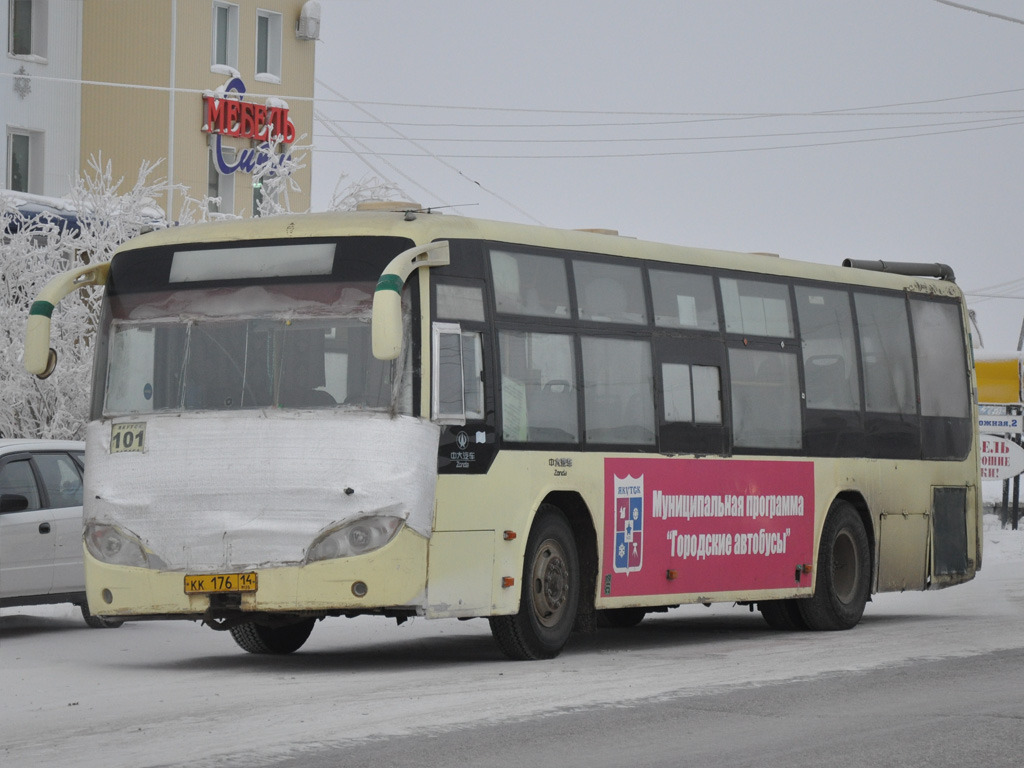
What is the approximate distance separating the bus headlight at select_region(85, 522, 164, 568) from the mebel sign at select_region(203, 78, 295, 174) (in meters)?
31.9

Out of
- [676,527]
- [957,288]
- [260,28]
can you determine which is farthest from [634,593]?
[260,28]

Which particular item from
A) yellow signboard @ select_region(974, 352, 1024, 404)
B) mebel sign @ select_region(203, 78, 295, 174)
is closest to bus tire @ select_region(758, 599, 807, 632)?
yellow signboard @ select_region(974, 352, 1024, 404)

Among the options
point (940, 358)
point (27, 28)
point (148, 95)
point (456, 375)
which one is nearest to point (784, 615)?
point (940, 358)

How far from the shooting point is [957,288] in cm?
1977

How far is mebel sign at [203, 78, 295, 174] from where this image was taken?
44.9m

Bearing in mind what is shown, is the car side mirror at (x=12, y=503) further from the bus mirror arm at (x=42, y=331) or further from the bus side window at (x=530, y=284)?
the bus side window at (x=530, y=284)

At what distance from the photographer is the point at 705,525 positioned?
15555mm

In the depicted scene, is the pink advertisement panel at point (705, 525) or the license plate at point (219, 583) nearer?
the license plate at point (219, 583)

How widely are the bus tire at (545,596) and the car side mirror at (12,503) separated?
496cm

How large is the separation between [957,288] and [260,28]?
3061 cm

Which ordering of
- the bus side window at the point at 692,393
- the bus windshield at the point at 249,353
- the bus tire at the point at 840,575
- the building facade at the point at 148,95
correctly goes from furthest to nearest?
1. the building facade at the point at 148,95
2. the bus tire at the point at 840,575
3. the bus side window at the point at 692,393
4. the bus windshield at the point at 249,353

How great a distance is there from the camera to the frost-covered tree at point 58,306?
29.1 m

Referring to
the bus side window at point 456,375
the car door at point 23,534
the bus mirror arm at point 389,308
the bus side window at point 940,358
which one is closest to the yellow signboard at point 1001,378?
the bus side window at point 940,358

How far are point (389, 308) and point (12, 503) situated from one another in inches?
224
